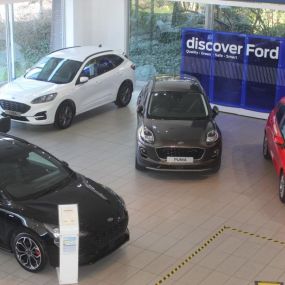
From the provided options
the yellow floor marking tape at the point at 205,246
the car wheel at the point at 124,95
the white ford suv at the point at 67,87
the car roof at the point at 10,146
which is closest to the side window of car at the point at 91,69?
the white ford suv at the point at 67,87

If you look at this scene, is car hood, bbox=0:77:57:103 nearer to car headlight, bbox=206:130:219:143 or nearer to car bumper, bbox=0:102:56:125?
car bumper, bbox=0:102:56:125

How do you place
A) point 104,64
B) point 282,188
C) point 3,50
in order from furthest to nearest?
point 3,50 → point 104,64 → point 282,188

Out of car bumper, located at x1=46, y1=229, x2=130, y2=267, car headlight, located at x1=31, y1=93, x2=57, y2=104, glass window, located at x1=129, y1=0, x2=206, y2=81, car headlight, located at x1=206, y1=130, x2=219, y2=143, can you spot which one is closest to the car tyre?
car headlight, located at x1=206, y1=130, x2=219, y2=143

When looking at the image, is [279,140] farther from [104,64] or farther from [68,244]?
[104,64]

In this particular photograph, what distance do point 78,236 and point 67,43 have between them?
1167 centimetres

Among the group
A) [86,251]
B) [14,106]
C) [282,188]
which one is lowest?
[282,188]

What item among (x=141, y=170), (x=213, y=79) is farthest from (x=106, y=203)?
(x=213, y=79)

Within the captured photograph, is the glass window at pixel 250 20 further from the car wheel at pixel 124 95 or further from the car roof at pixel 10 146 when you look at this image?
the car roof at pixel 10 146

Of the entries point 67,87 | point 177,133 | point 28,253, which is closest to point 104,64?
point 67,87

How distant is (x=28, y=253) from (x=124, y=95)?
8.80 meters

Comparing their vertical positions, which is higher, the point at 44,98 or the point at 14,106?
the point at 44,98

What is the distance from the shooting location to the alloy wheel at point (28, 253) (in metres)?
8.02

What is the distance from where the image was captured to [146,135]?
1158 cm

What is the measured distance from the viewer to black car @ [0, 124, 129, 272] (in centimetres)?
797
